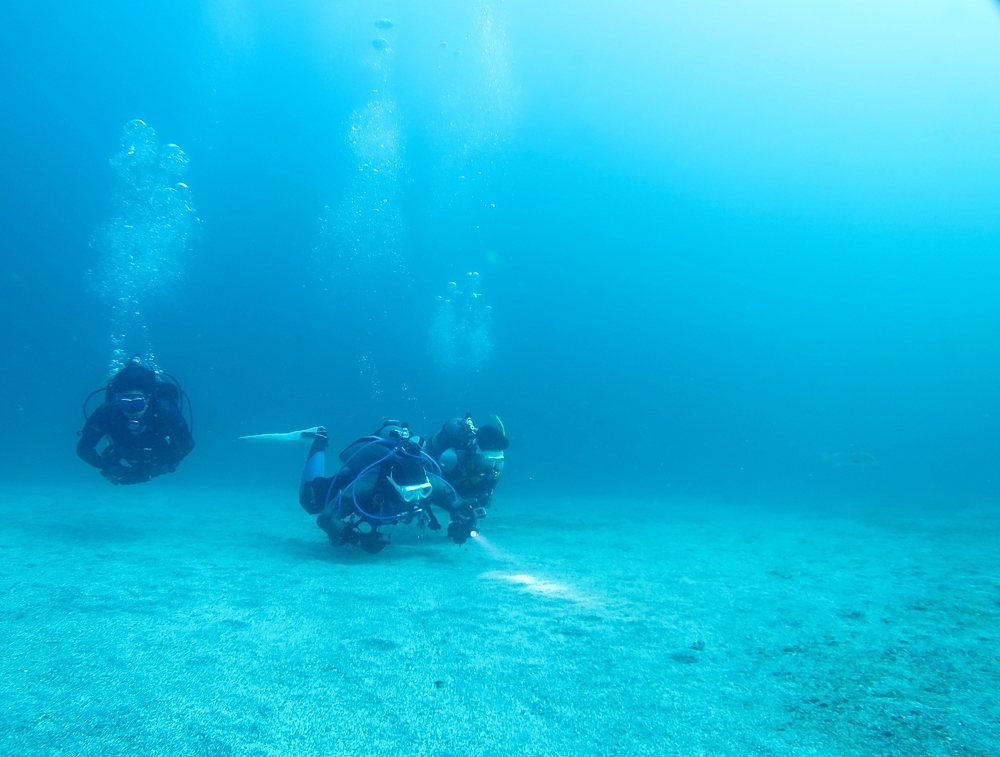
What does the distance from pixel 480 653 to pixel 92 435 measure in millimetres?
6102

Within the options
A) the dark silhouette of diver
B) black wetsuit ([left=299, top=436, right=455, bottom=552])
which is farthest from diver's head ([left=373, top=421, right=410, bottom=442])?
black wetsuit ([left=299, top=436, right=455, bottom=552])

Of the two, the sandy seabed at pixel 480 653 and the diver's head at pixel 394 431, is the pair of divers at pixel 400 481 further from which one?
the sandy seabed at pixel 480 653

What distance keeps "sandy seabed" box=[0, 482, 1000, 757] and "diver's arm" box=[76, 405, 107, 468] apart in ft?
3.75

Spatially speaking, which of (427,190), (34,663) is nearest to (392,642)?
(34,663)

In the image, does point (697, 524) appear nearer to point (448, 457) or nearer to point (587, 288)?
point (448, 457)

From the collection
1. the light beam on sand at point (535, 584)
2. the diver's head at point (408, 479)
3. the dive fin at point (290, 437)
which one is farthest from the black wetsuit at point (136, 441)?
the light beam on sand at point (535, 584)

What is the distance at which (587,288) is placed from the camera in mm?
80812

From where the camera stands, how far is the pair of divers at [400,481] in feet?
20.3

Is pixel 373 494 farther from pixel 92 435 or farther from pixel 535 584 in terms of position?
pixel 92 435

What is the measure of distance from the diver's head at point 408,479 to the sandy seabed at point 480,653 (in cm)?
91

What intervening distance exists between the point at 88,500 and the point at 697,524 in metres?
15.1

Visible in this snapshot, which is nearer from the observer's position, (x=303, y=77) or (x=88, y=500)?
(x=88, y=500)

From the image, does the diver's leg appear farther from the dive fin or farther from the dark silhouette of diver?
the dive fin

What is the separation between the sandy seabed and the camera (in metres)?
2.47
